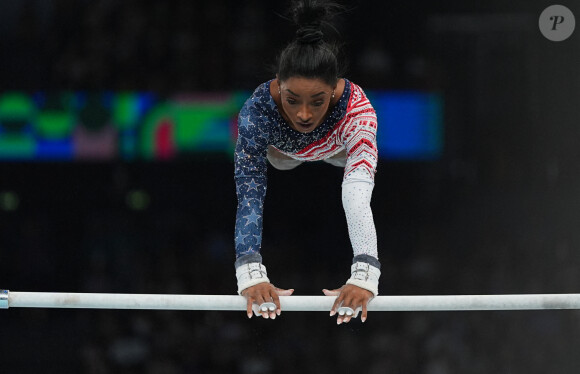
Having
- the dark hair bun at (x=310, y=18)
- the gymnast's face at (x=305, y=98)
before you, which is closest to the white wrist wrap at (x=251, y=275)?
the gymnast's face at (x=305, y=98)

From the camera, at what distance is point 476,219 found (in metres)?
4.10

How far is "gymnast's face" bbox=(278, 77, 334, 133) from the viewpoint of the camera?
6.17 ft

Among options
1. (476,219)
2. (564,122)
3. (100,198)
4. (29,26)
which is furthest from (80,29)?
(564,122)

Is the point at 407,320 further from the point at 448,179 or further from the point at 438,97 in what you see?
the point at 438,97

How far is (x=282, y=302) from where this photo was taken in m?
1.87

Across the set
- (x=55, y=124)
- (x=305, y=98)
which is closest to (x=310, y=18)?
(x=305, y=98)

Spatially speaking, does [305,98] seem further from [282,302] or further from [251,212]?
[282,302]

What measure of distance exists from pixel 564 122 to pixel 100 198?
288cm

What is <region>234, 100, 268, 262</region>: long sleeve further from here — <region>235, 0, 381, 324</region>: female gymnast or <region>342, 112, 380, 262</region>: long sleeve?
<region>342, 112, 380, 262</region>: long sleeve

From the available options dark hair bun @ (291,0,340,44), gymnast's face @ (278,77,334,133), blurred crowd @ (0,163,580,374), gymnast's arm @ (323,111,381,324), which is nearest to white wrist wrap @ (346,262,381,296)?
gymnast's arm @ (323,111,381,324)

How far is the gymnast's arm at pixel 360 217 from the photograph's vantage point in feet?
6.07

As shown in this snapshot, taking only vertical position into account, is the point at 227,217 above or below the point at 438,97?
below

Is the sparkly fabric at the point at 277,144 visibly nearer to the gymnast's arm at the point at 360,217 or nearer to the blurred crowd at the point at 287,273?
the gymnast's arm at the point at 360,217

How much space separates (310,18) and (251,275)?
2.61ft
